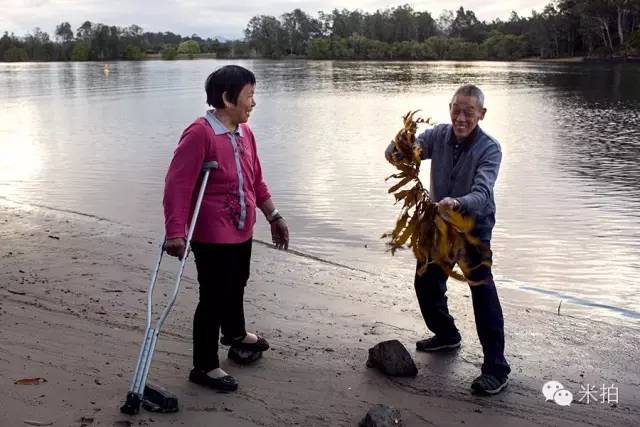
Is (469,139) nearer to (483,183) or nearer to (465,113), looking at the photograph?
(465,113)

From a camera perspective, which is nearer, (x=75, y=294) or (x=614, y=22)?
(x=75, y=294)

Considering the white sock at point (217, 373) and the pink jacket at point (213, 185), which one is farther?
the white sock at point (217, 373)

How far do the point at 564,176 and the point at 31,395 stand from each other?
12778mm

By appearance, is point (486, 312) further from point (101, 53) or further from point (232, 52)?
point (232, 52)

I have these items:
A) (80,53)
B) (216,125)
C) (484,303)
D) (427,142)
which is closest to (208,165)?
(216,125)

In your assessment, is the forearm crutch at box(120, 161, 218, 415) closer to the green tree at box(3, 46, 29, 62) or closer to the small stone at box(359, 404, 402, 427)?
the small stone at box(359, 404, 402, 427)

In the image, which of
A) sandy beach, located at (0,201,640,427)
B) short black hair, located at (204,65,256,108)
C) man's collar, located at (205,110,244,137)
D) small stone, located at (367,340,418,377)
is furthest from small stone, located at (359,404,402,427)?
short black hair, located at (204,65,256,108)

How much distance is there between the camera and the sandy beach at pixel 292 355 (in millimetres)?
3721

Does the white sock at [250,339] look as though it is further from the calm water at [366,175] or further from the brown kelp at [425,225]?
the calm water at [366,175]

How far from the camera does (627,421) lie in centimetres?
380

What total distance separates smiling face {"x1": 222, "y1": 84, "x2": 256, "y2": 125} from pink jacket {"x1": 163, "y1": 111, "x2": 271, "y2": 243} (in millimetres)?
89

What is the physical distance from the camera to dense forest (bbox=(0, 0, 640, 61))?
100 m

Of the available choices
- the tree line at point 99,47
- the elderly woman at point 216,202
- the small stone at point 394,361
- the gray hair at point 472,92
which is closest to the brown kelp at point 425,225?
the gray hair at point 472,92

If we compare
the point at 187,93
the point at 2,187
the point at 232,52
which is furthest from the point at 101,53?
the point at 2,187
